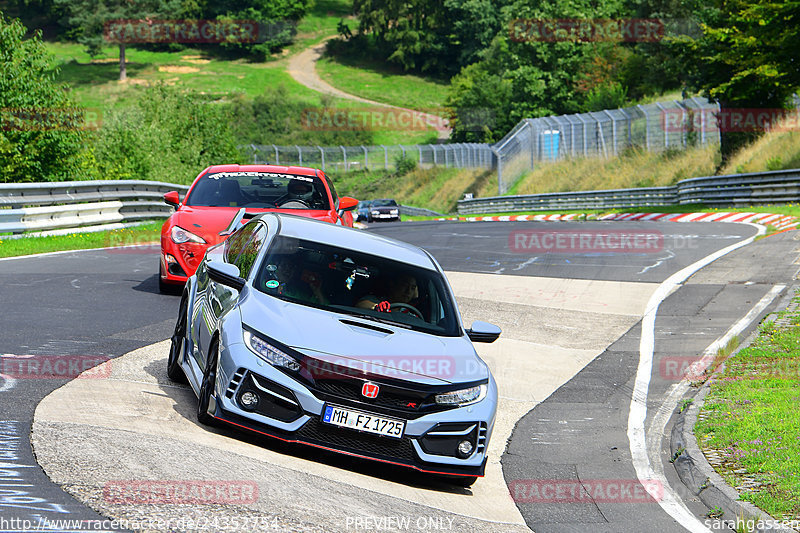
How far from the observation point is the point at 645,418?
9547mm

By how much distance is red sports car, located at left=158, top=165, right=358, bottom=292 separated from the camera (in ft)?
42.8

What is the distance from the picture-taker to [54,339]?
998cm

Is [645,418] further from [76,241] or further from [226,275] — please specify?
[76,241]

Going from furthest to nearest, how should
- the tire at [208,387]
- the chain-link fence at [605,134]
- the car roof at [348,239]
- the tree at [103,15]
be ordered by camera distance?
the tree at [103,15], the chain-link fence at [605,134], the car roof at [348,239], the tire at [208,387]

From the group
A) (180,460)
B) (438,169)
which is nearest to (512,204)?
(438,169)

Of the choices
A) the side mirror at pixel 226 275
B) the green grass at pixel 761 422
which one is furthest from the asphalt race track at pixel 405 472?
the side mirror at pixel 226 275

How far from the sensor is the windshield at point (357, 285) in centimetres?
749

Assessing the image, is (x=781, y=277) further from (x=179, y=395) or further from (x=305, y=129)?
(x=305, y=129)

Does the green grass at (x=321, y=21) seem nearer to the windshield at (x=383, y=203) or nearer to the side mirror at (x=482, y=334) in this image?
the windshield at (x=383, y=203)

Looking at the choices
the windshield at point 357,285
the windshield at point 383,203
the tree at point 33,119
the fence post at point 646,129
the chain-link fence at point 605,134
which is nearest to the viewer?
the windshield at point 357,285

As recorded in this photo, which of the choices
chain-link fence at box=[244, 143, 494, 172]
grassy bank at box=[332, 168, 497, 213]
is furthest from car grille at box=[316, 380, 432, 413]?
chain-link fence at box=[244, 143, 494, 172]

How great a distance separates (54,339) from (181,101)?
131 feet

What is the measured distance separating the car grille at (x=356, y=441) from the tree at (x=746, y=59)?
29343mm

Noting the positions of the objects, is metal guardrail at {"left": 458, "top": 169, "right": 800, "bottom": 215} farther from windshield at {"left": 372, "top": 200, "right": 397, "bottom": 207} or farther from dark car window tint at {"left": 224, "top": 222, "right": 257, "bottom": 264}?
dark car window tint at {"left": 224, "top": 222, "right": 257, "bottom": 264}
